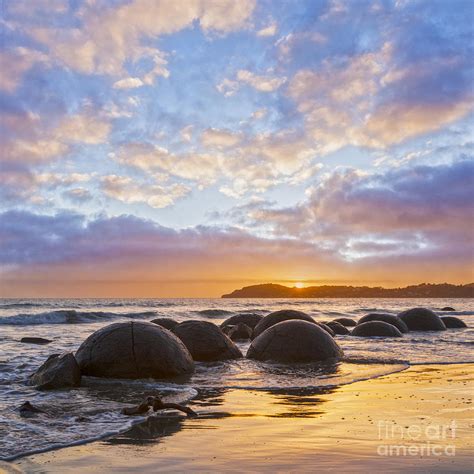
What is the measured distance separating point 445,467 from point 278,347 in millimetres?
7909

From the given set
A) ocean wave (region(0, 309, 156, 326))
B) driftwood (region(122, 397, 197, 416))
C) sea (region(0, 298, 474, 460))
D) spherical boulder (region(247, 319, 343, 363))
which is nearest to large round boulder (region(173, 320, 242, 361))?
sea (region(0, 298, 474, 460))

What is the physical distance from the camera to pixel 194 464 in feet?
14.0

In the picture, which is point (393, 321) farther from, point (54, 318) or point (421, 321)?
point (54, 318)

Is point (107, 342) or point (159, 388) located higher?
Result: point (107, 342)

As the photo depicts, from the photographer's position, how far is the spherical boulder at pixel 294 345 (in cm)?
1177

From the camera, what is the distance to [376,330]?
20.5 metres

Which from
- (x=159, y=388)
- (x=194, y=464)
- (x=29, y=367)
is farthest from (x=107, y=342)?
(x=194, y=464)

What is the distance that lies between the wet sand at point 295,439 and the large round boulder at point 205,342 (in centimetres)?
453

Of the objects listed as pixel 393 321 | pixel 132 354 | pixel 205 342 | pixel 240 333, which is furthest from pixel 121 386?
pixel 393 321

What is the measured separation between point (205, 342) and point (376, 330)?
10.2 m

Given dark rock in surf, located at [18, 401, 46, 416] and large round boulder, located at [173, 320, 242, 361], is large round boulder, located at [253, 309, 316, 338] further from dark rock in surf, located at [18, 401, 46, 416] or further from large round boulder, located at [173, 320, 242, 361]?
dark rock in surf, located at [18, 401, 46, 416]

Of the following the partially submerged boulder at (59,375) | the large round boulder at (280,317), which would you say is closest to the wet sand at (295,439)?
the partially submerged boulder at (59,375)

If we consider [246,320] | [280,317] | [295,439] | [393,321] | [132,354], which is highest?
[280,317]

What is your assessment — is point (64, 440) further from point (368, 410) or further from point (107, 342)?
point (107, 342)
